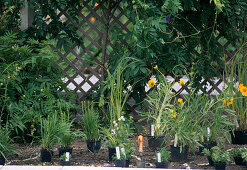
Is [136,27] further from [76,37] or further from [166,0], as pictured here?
[76,37]

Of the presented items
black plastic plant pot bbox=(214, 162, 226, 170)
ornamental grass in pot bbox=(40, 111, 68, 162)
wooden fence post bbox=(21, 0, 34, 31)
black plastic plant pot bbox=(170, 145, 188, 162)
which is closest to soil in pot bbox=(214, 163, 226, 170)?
black plastic plant pot bbox=(214, 162, 226, 170)

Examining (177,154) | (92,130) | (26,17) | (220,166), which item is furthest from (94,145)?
(26,17)

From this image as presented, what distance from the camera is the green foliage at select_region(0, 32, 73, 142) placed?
4074 mm

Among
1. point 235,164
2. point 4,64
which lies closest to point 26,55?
point 4,64

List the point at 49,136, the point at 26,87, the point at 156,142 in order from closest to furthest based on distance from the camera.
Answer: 1. the point at 49,136
2. the point at 156,142
3. the point at 26,87

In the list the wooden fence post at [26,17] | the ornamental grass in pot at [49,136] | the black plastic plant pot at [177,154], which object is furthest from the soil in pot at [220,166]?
the wooden fence post at [26,17]

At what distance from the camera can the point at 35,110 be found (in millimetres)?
4207

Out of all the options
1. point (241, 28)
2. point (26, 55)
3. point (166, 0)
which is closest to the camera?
point (166, 0)

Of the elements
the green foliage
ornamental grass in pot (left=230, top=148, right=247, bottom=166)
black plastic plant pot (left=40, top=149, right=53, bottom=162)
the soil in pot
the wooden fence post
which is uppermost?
the wooden fence post

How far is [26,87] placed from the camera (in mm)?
Answer: 4312

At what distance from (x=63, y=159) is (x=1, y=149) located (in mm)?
541

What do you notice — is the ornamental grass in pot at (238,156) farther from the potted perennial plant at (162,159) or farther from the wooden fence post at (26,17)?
the wooden fence post at (26,17)

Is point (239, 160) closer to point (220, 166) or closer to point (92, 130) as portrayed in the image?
point (220, 166)

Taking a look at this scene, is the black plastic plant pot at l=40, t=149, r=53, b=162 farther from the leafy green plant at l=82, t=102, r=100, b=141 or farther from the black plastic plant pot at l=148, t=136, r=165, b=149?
the black plastic plant pot at l=148, t=136, r=165, b=149
